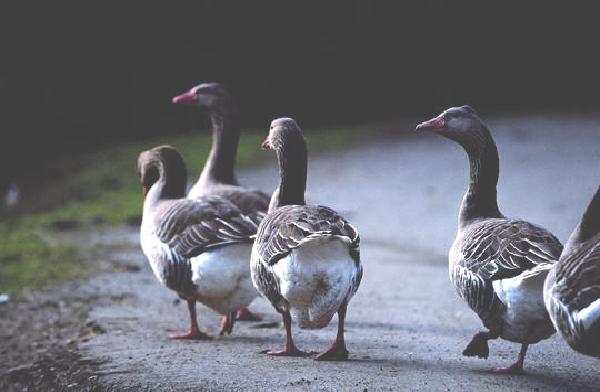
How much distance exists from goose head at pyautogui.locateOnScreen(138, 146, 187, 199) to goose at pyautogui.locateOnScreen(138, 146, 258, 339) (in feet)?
1.00

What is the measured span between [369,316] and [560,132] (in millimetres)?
11212

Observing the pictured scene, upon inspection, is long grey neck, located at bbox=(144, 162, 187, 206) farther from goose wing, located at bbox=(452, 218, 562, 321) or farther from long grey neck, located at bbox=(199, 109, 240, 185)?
goose wing, located at bbox=(452, 218, 562, 321)

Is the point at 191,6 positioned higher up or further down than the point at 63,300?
higher up

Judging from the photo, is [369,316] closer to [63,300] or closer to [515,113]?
[63,300]

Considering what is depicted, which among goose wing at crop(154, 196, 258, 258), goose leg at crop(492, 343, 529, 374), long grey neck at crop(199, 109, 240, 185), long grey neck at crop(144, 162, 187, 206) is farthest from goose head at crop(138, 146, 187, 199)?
goose leg at crop(492, 343, 529, 374)

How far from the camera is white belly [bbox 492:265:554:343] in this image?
4.89 meters

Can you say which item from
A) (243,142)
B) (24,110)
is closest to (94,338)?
(243,142)

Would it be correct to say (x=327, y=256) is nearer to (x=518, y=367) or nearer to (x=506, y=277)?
(x=506, y=277)

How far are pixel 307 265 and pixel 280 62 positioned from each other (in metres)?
15.4

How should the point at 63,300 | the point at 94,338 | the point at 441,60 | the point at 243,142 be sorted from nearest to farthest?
the point at 94,338 → the point at 63,300 → the point at 243,142 → the point at 441,60

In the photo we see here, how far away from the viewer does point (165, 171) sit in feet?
23.8

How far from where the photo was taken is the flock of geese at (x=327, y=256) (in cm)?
468

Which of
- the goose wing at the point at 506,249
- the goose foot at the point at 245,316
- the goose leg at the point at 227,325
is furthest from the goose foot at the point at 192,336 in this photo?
the goose wing at the point at 506,249

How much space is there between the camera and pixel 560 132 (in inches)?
682
